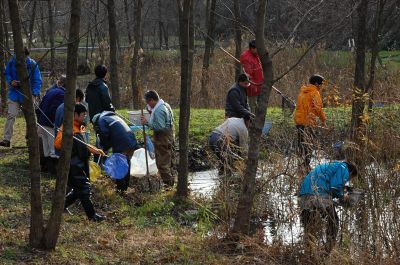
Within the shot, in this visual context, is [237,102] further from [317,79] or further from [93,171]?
[93,171]

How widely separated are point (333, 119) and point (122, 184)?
3.82 metres

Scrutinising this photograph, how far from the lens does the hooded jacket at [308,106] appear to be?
1196cm

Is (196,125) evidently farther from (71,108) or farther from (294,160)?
(71,108)

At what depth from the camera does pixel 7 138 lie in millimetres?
12375

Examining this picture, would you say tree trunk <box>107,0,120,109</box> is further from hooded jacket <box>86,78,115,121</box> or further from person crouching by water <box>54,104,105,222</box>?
person crouching by water <box>54,104,105,222</box>

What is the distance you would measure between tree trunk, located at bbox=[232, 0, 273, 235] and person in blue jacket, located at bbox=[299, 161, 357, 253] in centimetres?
64

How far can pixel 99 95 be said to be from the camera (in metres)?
11.7

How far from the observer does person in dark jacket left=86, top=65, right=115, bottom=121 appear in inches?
459

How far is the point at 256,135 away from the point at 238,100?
4.70 meters

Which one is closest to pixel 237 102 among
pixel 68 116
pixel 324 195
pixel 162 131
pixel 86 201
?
pixel 162 131

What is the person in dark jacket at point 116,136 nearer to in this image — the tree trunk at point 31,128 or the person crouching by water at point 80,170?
the person crouching by water at point 80,170

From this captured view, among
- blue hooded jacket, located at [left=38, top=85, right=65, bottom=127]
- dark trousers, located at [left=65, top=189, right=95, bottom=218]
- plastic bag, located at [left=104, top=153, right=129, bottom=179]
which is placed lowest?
dark trousers, located at [left=65, top=189, right=95, bottom=218]

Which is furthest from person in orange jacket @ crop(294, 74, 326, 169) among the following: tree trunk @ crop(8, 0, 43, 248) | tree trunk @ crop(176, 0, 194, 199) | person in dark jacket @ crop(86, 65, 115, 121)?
tree trunk @ crop(8, 0, 43, 248)

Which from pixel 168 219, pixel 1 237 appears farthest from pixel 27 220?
pixel 168 219
